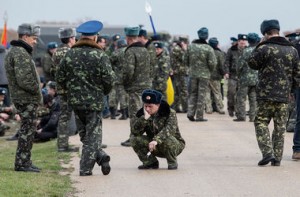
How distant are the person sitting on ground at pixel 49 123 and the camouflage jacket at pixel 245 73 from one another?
4699 mm

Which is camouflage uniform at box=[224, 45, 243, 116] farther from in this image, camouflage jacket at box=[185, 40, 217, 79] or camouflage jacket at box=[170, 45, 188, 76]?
camouflage jacket at box=[170, 45, 188, 76]

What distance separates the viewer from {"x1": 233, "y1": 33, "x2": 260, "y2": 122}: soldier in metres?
20.9

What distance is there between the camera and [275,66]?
1304 cm

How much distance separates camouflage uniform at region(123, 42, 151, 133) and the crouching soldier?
3.11 m

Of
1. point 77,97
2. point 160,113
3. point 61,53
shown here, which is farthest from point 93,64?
point 61,53

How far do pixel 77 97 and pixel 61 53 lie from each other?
3.28 m

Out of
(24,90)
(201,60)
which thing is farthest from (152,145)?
(201,60)

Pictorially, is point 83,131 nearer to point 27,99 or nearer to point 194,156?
point 27,99

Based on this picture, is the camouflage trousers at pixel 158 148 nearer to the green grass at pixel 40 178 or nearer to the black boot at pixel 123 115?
the green grass at pixel 40 178

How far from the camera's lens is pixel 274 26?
42.6ft

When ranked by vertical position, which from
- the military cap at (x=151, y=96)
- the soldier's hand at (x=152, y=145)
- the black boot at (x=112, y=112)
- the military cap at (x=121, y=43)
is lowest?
the black boot at (x=112, y=112)

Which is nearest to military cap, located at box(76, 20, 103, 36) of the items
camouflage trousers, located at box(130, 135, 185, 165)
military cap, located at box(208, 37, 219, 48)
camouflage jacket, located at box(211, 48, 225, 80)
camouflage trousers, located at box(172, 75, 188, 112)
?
camouflage trousers, located at box(130, 135, 185, 165)

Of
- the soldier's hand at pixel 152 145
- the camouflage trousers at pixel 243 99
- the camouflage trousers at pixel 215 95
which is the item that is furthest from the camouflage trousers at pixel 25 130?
the camouflage trousers at pixel 215 95

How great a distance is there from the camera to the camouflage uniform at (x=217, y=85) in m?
24.0
